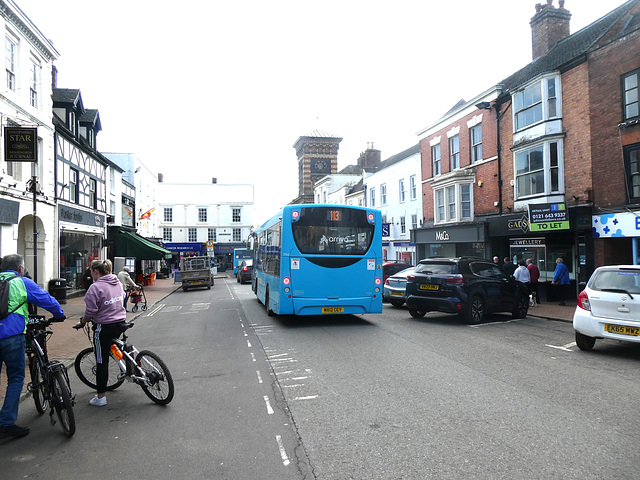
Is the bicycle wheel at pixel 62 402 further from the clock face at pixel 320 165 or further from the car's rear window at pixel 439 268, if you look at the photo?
the clock face at pixel 320 165

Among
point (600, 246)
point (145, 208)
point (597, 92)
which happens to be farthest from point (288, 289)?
point (145, 208)

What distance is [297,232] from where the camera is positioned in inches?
442

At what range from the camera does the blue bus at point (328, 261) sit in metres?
11.1

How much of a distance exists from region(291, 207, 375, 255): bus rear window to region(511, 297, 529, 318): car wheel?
486 cm

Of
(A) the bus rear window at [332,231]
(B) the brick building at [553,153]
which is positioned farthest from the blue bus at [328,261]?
(B) the brick building at [553,153]

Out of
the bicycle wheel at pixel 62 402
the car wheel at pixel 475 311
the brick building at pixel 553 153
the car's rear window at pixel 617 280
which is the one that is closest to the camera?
the bicycle wheel at pixel 62 402

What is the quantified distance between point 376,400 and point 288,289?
600 cm

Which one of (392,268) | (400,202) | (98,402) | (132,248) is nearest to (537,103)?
(392,268)

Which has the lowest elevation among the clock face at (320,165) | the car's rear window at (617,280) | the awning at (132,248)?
the car's rear window at (617,280)

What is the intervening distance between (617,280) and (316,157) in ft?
195

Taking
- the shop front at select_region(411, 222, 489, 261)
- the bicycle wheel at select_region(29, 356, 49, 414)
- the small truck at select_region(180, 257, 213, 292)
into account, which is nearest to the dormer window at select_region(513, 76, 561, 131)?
the shop front at select_region(411, 222, 489, 261)

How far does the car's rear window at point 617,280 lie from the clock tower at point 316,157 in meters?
57.0

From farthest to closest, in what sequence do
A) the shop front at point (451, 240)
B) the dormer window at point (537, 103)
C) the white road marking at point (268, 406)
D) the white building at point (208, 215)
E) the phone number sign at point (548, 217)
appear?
the white building at point (208, 215) → the shop front at point (451, 240) → the dormer window at point (537, 103) → the phone number sign at point (548, 217) → the white road marking at point (268, 406)

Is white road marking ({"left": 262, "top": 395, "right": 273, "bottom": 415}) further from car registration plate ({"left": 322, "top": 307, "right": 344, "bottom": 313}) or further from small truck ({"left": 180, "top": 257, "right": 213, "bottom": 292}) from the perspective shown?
small truck ({"left": 180, "top": 257, "right": 213, "bottom": 292})
